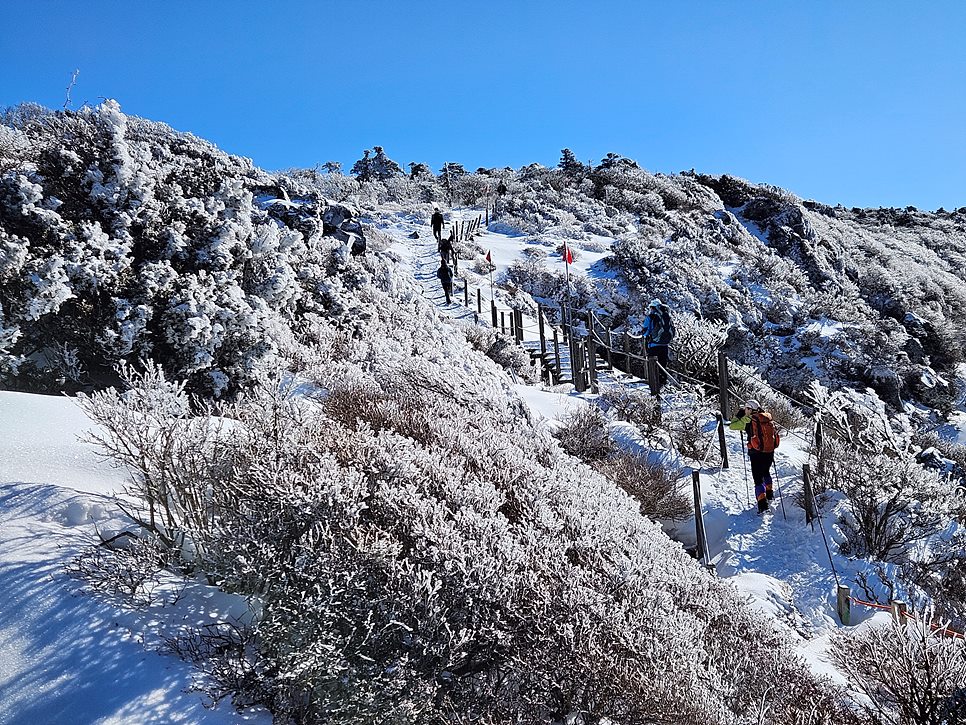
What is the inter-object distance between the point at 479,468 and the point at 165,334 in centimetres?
436

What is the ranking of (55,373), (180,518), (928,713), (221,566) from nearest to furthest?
(928,713) → (221,566) → (180,518) → (55,373)

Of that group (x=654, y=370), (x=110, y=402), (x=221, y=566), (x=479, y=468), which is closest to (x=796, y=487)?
(x=654, y=370)

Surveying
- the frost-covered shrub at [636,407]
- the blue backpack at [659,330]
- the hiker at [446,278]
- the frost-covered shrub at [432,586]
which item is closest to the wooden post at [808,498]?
the frost-covered shrub at [636,407]

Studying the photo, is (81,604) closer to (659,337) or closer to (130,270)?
(130,270)

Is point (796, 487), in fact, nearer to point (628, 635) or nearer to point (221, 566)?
point (628, 635)

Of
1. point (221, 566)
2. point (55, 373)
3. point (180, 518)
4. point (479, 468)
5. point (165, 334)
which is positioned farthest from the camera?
point (165, 334)

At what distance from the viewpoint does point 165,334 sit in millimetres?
6848

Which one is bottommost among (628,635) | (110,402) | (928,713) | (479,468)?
(928,713)

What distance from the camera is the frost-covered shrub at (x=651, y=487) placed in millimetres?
7789

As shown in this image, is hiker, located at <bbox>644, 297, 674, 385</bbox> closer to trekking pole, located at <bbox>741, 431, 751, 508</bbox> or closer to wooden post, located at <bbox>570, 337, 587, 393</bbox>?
wooden post, located at <bbox>570, 337, 587, 393</bbox>

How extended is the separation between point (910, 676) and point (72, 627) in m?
4.78

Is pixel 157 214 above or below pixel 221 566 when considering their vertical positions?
above

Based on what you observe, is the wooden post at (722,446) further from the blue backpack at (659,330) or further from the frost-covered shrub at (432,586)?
the frost-covered shrub at (432,586)

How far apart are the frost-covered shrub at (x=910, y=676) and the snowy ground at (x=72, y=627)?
3566 millimetres
